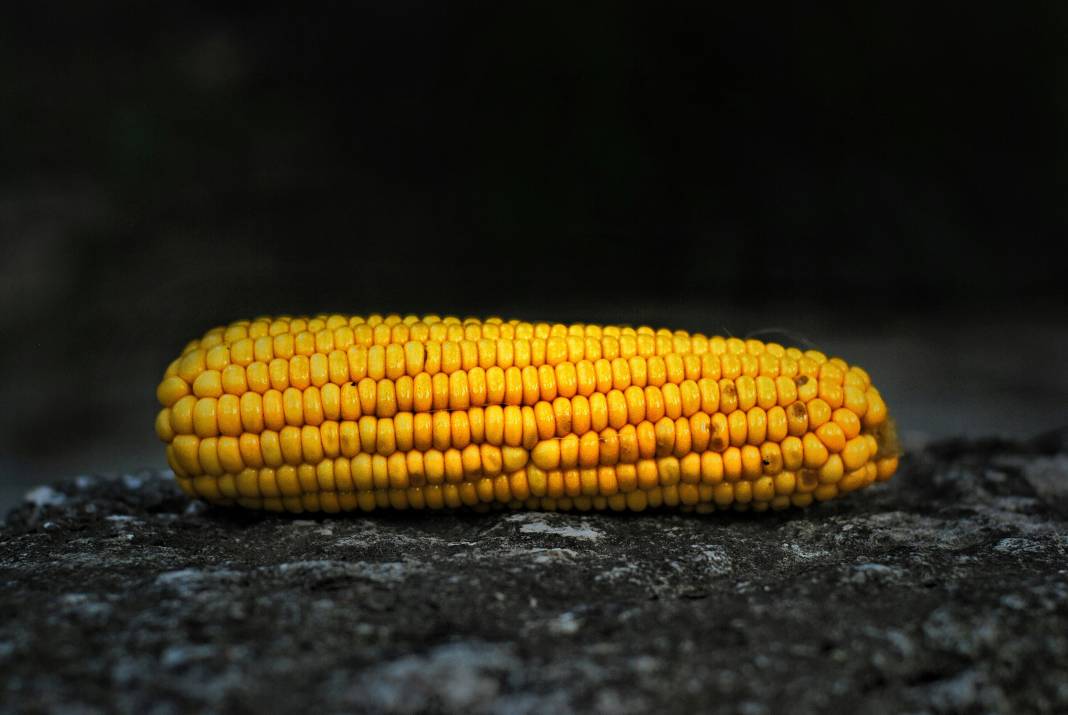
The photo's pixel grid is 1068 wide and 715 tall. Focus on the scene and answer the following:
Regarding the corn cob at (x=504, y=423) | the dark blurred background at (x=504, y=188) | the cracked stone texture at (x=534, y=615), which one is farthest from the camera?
the dark blurred background at (x=504, y=188)

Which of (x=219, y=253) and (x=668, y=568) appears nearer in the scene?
(x=668, y=568)

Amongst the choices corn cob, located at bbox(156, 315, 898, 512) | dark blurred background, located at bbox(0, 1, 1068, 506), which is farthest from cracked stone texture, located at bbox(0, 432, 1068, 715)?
dark blurred background, located at bbox(0, 1, 1068, 506)

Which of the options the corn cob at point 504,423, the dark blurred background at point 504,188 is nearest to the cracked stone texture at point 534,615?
the corn cob at point 504,423

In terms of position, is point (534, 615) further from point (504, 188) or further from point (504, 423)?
point (504, 188)

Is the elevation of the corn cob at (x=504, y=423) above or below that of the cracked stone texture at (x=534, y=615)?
above

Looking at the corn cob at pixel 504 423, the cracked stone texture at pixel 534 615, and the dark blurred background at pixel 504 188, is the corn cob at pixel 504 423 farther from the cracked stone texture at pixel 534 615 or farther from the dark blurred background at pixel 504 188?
the dark blurred background at pixel 504 188

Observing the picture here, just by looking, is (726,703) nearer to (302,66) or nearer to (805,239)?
(805,239)

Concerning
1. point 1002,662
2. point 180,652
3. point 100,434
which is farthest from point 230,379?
point 100,434
